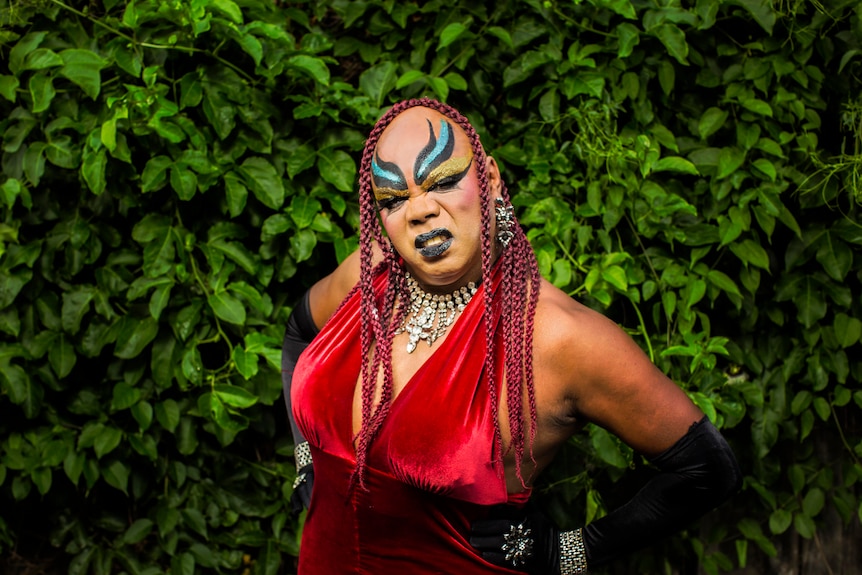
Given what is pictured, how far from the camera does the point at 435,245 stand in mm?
1690

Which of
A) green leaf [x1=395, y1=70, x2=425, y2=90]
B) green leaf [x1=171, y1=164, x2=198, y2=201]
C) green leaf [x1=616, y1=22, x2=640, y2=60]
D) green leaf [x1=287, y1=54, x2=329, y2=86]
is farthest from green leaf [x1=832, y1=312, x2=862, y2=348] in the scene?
green leaf [x1=171, y1=164, x2=198, y2=201]

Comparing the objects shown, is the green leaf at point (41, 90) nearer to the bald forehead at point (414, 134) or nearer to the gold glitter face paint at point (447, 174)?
the bald forehead at point (414, 134)

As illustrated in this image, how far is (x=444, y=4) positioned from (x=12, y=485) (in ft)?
6.27

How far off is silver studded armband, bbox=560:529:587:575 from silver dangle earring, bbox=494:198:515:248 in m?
0.64

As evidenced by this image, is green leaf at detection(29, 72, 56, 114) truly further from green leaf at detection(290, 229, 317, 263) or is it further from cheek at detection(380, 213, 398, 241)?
cheek at detection(380, 213, 398, 241)

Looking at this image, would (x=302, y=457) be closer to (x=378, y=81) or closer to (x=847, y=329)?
(x=378, y=81)

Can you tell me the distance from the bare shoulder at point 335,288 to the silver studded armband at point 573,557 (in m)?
0.75

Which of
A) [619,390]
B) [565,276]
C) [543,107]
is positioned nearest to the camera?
[619,390]

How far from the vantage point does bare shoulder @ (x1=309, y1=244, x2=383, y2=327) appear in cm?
211

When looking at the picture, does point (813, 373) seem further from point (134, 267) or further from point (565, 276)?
point (134, 267)

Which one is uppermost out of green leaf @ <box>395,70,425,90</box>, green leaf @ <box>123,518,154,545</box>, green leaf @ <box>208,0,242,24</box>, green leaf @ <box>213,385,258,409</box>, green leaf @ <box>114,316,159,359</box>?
green leaf @ <box>208,0,242,24</box>

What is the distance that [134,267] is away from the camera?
2.64 m

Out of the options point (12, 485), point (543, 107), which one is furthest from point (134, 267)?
point (543, 107)

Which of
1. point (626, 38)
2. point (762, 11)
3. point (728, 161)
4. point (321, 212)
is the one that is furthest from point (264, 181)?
point (762, 11)
